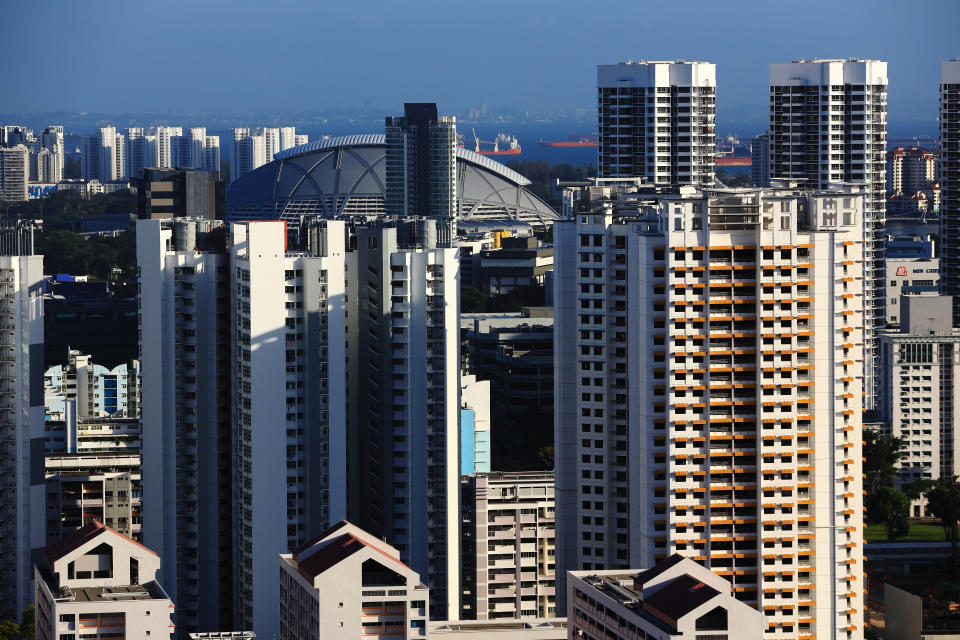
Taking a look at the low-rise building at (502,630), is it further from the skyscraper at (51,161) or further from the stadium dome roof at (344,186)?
the skyscraper at (51,161)

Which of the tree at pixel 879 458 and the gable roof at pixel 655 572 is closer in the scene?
the gable roof at pixel 655 572

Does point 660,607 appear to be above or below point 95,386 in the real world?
below

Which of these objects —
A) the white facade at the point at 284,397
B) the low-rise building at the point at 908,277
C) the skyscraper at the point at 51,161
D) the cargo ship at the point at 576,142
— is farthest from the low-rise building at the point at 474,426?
the cargo ship at the point at 576,142

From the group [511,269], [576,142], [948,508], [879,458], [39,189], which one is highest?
[576,142]

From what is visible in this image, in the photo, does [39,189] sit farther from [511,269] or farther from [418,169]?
[511,269]

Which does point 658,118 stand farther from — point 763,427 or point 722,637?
point 722,637

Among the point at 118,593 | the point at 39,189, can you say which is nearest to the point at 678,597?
the point at 118,593
